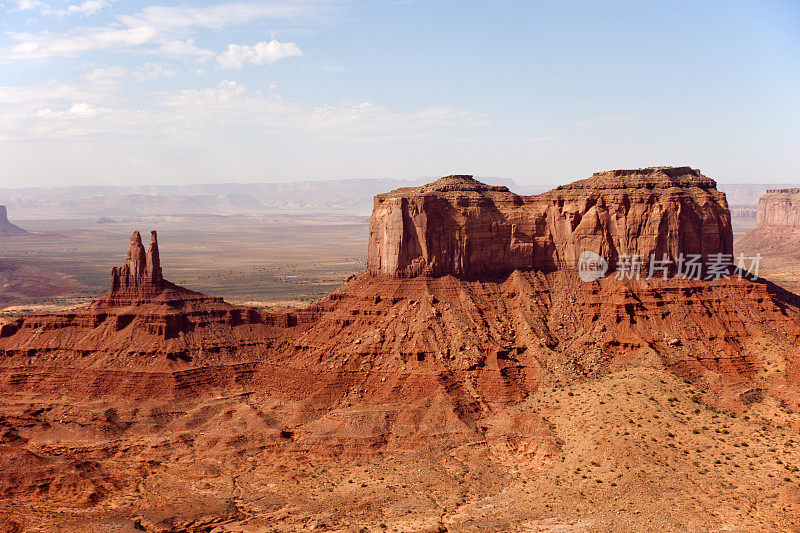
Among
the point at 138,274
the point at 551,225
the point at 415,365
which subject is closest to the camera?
the point at 415,365

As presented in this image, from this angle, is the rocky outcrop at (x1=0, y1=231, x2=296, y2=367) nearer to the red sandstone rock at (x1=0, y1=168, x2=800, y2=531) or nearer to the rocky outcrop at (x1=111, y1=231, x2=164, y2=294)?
the rocky outcrop at (x1=111, y1=231, x2=164, y2=294)

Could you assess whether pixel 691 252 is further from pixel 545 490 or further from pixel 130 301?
pixel 130 301

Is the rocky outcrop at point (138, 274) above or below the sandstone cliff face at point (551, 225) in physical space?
below

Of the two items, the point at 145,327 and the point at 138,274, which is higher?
the point at 138,274

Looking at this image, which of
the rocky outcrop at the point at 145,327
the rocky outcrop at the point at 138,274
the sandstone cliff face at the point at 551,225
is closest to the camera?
the sandstone cliff face at the point at 551,225

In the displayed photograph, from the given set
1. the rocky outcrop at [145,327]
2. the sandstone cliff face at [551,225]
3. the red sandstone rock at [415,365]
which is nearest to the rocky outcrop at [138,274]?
the rocky outcrop at [145,327]

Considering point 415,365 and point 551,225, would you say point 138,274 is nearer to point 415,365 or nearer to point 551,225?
point 415,365

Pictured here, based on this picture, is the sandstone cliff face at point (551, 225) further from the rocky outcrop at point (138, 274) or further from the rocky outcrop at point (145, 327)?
the rocky outcrop at point (138, 274)

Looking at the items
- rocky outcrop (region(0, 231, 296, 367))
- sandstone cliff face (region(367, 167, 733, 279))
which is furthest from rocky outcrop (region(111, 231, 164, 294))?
sandstone cliff face (region(367, 167, 733, 279))

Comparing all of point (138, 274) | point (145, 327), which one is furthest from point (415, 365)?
point (138, 274)

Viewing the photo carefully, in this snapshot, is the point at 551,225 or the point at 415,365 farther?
the point at 551,225
